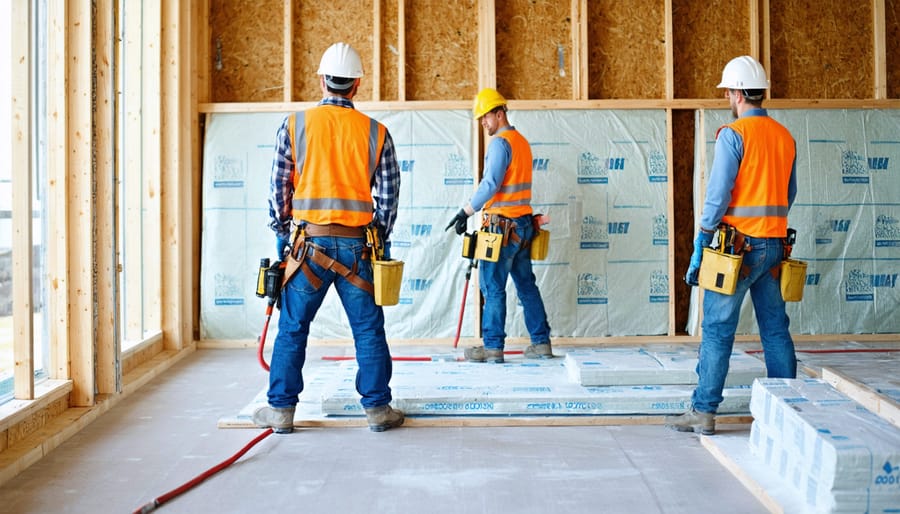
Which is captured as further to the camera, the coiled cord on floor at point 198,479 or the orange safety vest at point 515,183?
the orange safety vest at point 515,183

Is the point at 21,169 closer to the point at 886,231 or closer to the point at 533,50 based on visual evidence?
the point at 533,50

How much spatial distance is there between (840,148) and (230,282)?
5.14m

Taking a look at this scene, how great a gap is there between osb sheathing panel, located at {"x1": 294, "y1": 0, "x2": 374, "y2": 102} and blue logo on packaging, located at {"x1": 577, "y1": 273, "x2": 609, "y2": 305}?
7.99 ft

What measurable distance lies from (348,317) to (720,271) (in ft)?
5.78

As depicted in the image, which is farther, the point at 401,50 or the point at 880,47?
the point at 880,47

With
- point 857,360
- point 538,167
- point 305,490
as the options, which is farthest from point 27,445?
point 857,360

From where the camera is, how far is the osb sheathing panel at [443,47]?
697 centimetres

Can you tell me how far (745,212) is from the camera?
391cm

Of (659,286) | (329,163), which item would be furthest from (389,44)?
(329,163)

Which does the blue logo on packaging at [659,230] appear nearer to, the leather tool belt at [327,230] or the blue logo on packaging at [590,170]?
the blue logo on packaging at [590,170]

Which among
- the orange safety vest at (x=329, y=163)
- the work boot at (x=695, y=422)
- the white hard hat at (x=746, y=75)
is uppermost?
the white hard hat at (x=746, y=75)

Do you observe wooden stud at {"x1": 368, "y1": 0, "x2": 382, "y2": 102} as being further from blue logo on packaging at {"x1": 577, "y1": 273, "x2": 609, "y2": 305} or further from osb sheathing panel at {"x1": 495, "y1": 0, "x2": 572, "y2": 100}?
blue logo on packaging at {"x1": 577, "y1": 273, "x2": 609, "y2": 305}

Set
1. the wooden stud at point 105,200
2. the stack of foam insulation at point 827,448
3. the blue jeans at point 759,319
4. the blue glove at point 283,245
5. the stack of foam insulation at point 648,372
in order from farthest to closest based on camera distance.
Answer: the stack of foam insulation at point 648,372
the wooden stud at point 105,200
the blue glove at point 283,245
the blue jeans at point 759,319
the stack of foam insulation at point 827,448

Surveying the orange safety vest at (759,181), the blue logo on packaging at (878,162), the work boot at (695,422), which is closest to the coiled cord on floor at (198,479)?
the work boot at (695,422)
